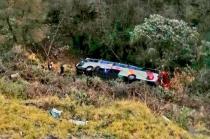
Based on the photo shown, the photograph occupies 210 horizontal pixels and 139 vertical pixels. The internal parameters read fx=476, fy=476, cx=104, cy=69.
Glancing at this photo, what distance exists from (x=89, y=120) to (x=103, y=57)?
29.4ft

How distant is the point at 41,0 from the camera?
16266 millimetres

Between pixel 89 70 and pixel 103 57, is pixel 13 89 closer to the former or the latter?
pixel 89 70

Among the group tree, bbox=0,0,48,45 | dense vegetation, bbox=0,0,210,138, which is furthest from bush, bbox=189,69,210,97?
tree, bbox=0,0,48,45

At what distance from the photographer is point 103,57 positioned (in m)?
17.1

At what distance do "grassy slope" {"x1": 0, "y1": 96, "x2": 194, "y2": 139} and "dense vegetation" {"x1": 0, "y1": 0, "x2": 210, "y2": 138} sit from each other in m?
0.02

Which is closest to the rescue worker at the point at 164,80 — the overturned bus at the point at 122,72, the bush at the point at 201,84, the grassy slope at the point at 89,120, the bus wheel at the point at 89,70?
the overturned bus at the point at 122,72

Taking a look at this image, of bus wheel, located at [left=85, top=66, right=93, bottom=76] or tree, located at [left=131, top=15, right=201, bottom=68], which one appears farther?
tree, located at [left=131, top=15, right=201, bottom=68]

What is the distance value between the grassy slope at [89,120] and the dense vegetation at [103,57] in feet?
0.05

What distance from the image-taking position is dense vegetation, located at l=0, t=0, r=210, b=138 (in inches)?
318

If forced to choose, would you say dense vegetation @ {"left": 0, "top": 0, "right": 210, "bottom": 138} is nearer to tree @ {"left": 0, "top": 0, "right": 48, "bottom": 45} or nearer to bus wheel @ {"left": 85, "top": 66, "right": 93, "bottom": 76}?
tree @ {"left": 0, "top": 0, "right": 48, "bottom": 45}

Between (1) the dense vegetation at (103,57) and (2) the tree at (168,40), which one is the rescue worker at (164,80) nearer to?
(1) the dense vegetation at (103,57)

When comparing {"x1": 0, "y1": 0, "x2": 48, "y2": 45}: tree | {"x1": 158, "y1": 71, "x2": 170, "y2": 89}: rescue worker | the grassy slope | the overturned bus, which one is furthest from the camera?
{"x1": 0, "y1": 0, "x2": 48, "y2": 45}: tree

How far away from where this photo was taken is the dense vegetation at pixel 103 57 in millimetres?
8078

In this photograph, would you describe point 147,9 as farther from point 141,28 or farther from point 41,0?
point 41,0
